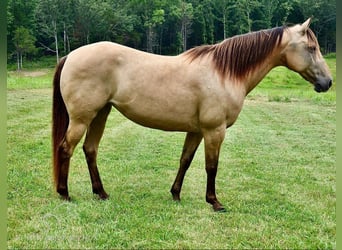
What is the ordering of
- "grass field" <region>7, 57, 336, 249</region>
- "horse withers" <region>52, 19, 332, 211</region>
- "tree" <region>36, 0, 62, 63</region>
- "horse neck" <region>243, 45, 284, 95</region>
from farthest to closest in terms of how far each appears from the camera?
"tree" <region>36, 0, 62, 63</region> < "horse neck" <region>243, 45, 284, 95</region> < "horse withers" <region>52, 19, 332, 211</region> < "grass field" <region>7, 57, 336, 249</region>

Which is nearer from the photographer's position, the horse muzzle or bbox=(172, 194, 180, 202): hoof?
the horse muzzle

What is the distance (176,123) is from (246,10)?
152 ft

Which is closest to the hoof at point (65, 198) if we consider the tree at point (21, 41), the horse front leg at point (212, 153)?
the horse front leg at point (212, 153)

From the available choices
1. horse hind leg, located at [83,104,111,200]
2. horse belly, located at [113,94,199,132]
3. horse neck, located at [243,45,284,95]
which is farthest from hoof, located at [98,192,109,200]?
horse neck, located at [243,45,284,95]

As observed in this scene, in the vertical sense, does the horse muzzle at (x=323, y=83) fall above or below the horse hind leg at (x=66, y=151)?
above

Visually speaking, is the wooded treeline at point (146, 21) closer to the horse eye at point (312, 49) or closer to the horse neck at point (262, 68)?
the horse neck at point (262, 68)

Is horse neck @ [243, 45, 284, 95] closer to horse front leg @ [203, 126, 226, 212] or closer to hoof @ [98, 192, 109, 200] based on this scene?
horse front leg @ [203, 126, 226, 212]

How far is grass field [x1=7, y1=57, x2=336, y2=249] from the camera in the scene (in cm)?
295

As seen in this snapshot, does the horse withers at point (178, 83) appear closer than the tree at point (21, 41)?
Yes

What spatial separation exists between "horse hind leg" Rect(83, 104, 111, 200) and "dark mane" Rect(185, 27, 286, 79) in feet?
3.87

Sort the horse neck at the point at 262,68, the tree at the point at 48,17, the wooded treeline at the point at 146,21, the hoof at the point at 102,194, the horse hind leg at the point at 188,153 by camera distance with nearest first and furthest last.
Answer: the horse neck at the point at 262,68 < the hoof at the point at 102,194 < the horse hind leg at the point at 188,153 < the wooded treeline at the point at 146,21 < the tree at the point at 48,17

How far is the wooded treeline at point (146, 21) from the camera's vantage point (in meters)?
35.6

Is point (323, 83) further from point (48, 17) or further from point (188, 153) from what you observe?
point (48, 17)

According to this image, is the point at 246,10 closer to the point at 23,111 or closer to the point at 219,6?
the point at 219,6
